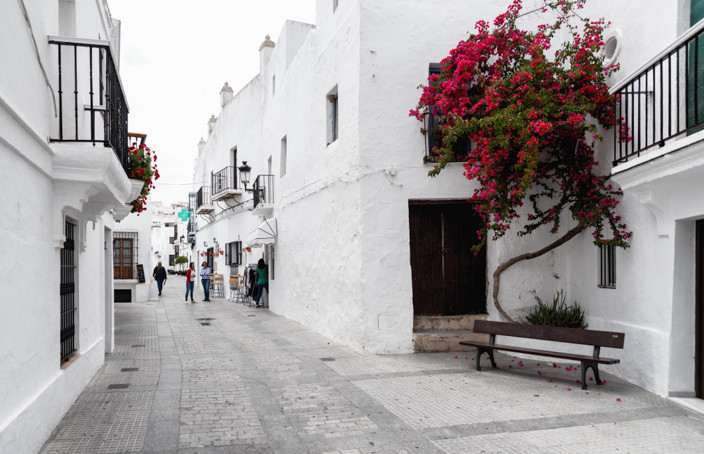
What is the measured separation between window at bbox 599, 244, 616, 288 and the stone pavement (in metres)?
1.42

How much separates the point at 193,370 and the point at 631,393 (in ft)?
20.2

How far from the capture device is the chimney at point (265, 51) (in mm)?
19281

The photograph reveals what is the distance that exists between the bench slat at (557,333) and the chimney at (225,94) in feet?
68.6

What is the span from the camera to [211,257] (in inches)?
1115

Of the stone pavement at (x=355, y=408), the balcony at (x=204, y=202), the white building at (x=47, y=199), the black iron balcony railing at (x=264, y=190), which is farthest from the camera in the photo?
the balcony at (x=204, y=202)

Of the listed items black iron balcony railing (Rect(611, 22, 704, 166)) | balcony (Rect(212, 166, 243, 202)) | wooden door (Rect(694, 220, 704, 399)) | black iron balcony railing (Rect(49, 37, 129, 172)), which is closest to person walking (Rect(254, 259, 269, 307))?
balcony (Rect(212, 166, 243, 202))

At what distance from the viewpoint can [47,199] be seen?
532cm

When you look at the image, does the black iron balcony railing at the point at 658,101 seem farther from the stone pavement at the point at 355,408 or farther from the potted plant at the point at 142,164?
the potted plant at the point at 142,164

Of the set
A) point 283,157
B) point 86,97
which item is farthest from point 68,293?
point 283,157

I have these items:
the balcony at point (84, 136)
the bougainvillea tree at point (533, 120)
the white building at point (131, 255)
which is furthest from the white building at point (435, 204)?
the white building at point (131, 255)

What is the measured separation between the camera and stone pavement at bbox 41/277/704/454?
5.17m

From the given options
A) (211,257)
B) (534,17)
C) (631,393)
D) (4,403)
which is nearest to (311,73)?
(534,17)

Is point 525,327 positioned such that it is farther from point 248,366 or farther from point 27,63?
point 27,63

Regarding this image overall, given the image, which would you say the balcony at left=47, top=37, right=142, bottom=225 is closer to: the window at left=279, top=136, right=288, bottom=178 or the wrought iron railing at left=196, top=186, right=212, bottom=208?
the window at left=279, top=136, right=288, bottom=178
